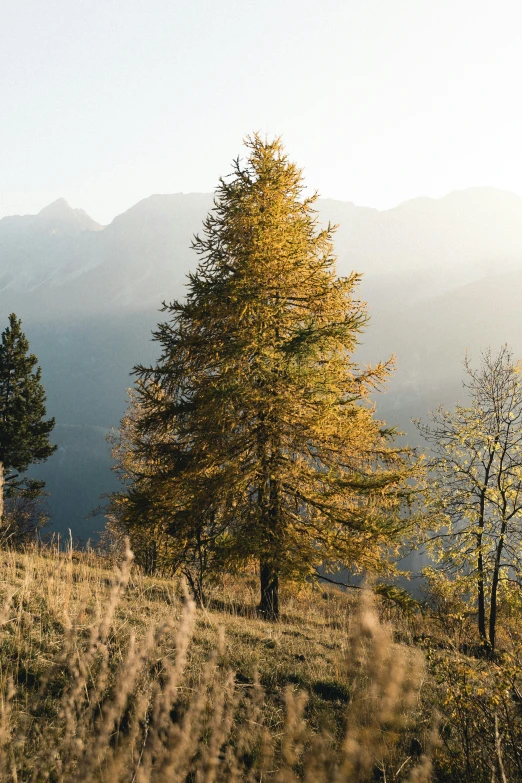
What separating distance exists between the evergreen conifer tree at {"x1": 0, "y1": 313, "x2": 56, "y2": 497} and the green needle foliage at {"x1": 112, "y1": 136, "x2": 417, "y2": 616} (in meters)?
18.5

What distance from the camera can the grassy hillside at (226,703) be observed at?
4.99 ft

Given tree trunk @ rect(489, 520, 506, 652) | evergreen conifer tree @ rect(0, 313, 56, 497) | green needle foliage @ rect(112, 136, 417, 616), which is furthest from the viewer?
evergreen conifer tree @ rect(0, 313, 56, 497)

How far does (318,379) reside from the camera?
921 centimetres

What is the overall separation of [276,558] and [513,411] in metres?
10.9

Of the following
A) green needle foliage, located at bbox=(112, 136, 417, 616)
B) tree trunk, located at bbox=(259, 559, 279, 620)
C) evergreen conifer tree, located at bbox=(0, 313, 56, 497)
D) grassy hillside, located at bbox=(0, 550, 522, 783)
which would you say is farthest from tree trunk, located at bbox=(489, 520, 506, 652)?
evergreen conifer tree, located at bbox=(0, 313, 56, 497)

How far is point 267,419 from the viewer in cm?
941

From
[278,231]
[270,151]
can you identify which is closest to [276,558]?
[278,231]

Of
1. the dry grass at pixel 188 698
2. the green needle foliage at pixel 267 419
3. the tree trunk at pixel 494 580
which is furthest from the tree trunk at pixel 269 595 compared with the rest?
the tree trunk at pixel 494 580

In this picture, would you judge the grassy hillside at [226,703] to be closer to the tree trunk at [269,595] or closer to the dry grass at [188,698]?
the dry grass at [188,698]

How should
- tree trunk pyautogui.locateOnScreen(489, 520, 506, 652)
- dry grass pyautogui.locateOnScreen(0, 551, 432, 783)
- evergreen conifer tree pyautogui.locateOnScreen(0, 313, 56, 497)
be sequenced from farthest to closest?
evergreen conifer tree pyautogui.locateOnScreen(0, 313, 56, 497) → tree trunk pyautogui.locateOnScreen(489, 520, 506, 652) → dry grass pyautogui.locateOnScreen(0, 551, 432, 783)

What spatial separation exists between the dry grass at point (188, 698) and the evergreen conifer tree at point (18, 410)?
21344 mm

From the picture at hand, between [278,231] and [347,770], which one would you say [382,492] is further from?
[347,770]

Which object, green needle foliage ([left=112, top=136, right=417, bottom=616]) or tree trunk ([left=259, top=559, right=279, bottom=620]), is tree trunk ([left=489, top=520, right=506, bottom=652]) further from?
tree trunk ([left=259, top=559, right=279, bottom=620])

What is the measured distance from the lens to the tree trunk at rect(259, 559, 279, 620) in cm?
911
